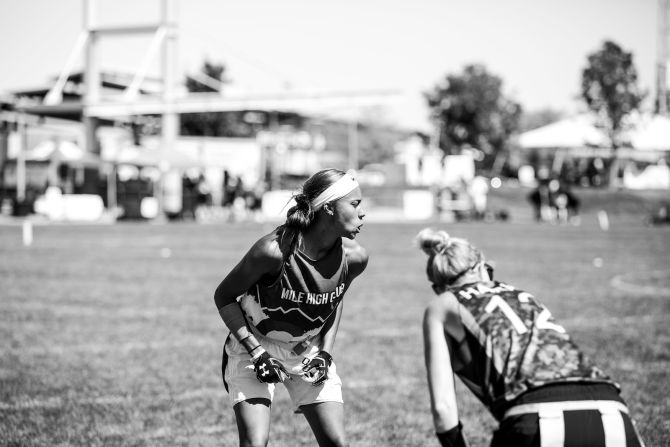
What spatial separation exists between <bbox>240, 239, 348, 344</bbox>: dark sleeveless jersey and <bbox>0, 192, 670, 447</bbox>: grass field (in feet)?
6.38

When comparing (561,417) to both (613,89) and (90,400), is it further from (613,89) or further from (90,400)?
(613,89)

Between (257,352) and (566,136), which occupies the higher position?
(566,136)

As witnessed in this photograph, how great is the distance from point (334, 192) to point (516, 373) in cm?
138

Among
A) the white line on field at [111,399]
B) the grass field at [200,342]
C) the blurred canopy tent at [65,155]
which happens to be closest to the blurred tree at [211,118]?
the blurred canopy tent at [65,155]

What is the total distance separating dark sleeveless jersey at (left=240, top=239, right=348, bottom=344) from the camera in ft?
Result: 14.1

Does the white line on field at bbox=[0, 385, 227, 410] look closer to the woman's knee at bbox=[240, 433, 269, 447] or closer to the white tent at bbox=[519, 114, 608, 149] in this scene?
the woman's knee at bbox=[240, 433, 269, 447]

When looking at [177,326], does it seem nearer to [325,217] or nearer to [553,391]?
[325,217]

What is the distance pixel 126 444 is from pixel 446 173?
165 feet

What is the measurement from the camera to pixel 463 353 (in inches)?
141

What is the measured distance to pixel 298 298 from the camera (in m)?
4.33

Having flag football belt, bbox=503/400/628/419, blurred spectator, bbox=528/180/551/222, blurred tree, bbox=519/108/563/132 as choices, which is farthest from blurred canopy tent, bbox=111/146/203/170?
blurred tree, bbox=519/108/563/132

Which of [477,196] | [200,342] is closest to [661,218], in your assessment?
[477,196]

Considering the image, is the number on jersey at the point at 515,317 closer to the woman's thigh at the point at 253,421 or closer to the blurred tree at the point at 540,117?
the woman's thigh at the point at 253,421

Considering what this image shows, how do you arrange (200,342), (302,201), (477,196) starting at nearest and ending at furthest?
(302,201) → (200,342) → (477,196)
